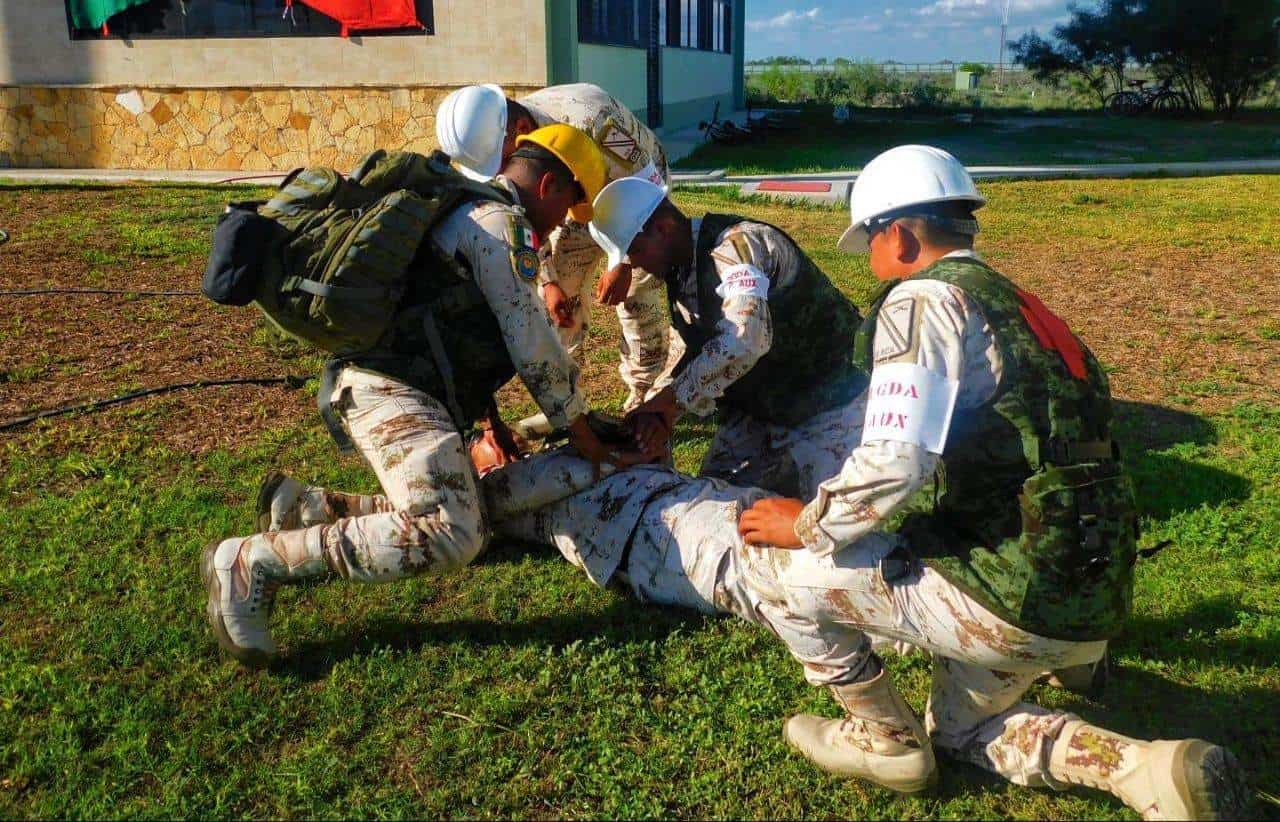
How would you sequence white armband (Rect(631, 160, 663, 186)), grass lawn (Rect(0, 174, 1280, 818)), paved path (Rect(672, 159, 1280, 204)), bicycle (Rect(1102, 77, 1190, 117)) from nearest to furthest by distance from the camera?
grass lawn (Rect(0, 174, 1280, 818)) → white armband (Rect(631, 160, 663, 186)) → paved path (Rect(672, 159, 1280, 204)) → bicycle (Rect(1102, 77, 1190, 117))

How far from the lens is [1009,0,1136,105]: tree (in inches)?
1202

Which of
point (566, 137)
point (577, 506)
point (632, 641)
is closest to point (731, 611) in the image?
point (632, 641)

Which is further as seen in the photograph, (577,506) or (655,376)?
(655,376)

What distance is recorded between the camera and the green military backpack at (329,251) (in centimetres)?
329

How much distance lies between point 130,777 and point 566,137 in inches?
98.2

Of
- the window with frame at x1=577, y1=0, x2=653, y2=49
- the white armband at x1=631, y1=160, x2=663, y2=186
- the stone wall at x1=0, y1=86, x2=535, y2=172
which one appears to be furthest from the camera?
the window with frame at x1=577, y1=0, x2=653, y2=49

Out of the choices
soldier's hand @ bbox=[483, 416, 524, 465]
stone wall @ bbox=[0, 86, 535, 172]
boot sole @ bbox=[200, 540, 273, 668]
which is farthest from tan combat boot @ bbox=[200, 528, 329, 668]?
stone wall @ bbox=[0, 86, 535, 172]

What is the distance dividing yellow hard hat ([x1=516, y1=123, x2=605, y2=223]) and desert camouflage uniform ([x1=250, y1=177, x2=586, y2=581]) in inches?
19.1

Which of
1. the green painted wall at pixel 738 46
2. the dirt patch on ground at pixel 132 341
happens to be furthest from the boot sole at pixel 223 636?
the green painted wall at pixel 738 46

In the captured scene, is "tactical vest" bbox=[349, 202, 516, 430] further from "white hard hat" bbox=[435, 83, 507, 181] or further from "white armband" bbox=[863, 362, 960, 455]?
"white armband" bbox=[863, 362, 960, 455]

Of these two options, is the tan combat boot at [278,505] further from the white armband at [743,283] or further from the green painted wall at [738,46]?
the green painted wall at [738,46]

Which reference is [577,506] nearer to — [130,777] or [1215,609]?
[130,777]

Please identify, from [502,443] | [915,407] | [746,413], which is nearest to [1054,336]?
[915,407]

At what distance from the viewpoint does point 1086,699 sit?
3180 mm
